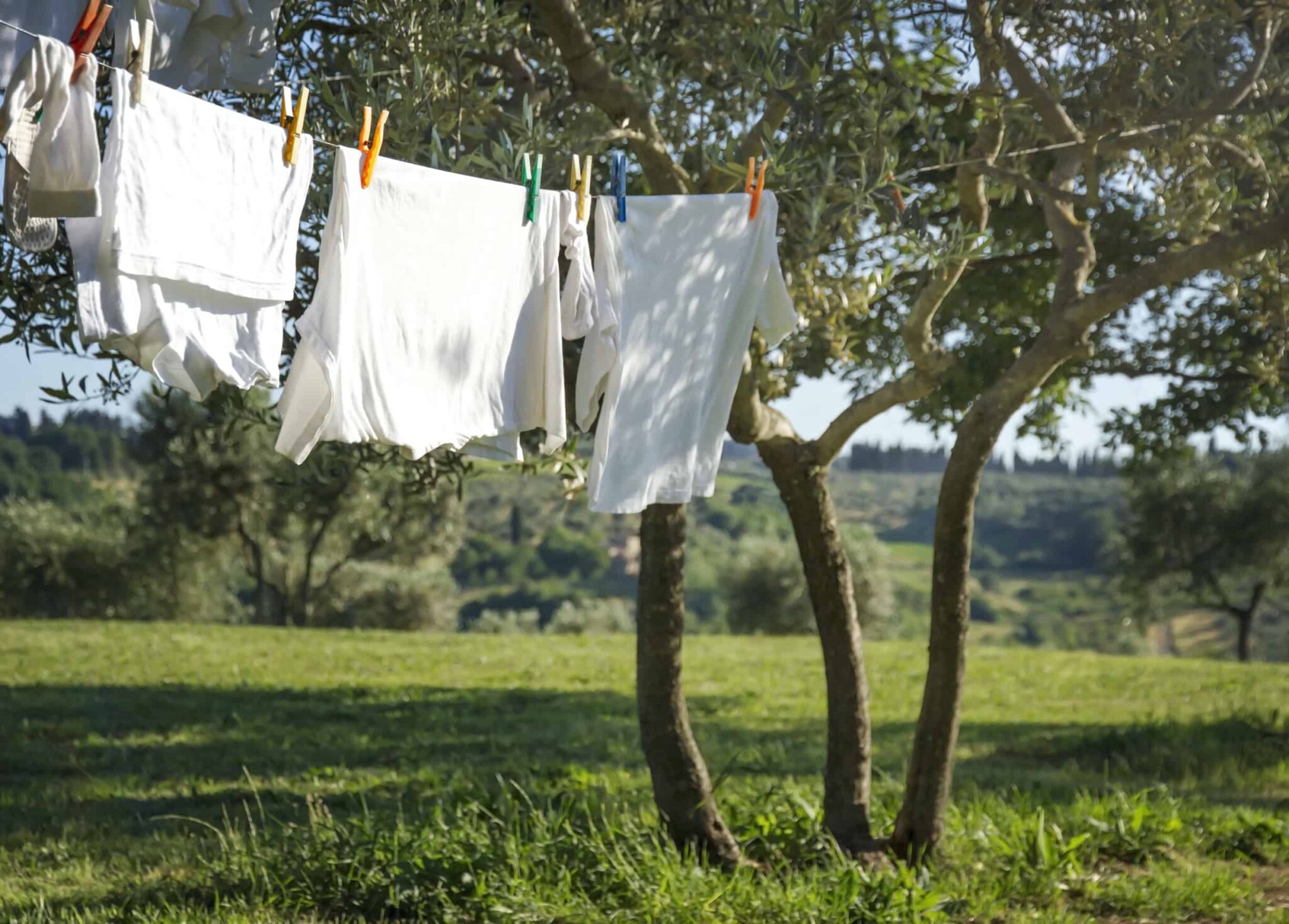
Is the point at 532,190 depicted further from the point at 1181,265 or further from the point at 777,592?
the point at 777,592

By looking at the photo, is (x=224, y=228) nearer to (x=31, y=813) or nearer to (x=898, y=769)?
(x=31, y=813)

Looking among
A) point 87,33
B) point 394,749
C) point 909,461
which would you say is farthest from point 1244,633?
point 87,33

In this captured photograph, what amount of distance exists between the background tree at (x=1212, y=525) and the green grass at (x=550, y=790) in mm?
8043

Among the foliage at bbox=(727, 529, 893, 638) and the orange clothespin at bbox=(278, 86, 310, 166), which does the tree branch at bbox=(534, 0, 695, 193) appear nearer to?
the orange clothespin at bbox=(278, 86, 310, 166)

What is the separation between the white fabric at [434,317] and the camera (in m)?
3.49

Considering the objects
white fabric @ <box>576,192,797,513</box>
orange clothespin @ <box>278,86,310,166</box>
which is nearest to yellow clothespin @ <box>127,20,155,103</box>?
orange clothespin @ <box>278,86,310,166</box>

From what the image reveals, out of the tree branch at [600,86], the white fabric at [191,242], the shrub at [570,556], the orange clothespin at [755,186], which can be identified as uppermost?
the tree branch at [600,86]

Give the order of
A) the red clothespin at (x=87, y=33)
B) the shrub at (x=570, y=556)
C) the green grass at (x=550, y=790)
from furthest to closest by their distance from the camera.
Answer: the shrub at (x=570, y=556)
the green grass at (x=550, y=790)
the red clothespin at (x=87, y=33)

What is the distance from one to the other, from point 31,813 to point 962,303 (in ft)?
24.0

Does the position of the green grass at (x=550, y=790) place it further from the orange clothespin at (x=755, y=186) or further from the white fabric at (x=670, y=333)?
the orange clothespin at (x=755, y=186)

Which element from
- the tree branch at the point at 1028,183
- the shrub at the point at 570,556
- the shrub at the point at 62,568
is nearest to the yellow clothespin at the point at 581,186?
the tree branch at the point at 1028,183

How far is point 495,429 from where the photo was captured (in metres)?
3.96

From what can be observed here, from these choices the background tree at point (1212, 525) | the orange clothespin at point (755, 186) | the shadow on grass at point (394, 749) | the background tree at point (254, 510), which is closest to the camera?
the orange clothespin at point (755, 186)


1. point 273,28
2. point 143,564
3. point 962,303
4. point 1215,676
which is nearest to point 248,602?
point 143,564
